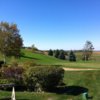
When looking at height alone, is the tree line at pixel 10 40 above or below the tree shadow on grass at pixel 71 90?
above

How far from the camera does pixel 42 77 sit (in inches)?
813

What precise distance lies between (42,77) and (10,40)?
88.5 ft

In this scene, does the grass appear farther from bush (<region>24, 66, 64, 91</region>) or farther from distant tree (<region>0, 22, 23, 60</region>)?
distant tree (<region>0, 22, 23, 60</region>)

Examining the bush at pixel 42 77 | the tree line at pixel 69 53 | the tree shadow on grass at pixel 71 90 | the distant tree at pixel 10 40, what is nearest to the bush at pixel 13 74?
the bush at pixel 42 77

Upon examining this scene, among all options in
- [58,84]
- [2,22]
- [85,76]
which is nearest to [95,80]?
[85,76]

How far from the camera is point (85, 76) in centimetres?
2533

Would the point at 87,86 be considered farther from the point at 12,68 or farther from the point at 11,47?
the point at 11,47

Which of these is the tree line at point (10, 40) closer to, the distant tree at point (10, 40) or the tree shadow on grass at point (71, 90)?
the distant tree at point (10, 40)

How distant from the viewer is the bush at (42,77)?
67.8 feet

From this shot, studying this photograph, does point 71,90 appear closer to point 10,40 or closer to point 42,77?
point 42,77

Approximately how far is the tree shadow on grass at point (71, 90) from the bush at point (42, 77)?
0.74 metres

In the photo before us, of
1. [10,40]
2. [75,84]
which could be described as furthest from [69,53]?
[75,84]

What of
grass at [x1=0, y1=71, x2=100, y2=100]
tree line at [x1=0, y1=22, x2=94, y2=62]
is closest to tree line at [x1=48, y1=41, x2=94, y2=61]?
tree line at [x1=0, y1=22, x2=94, y2=62]

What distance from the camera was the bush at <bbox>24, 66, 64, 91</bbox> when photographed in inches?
814
